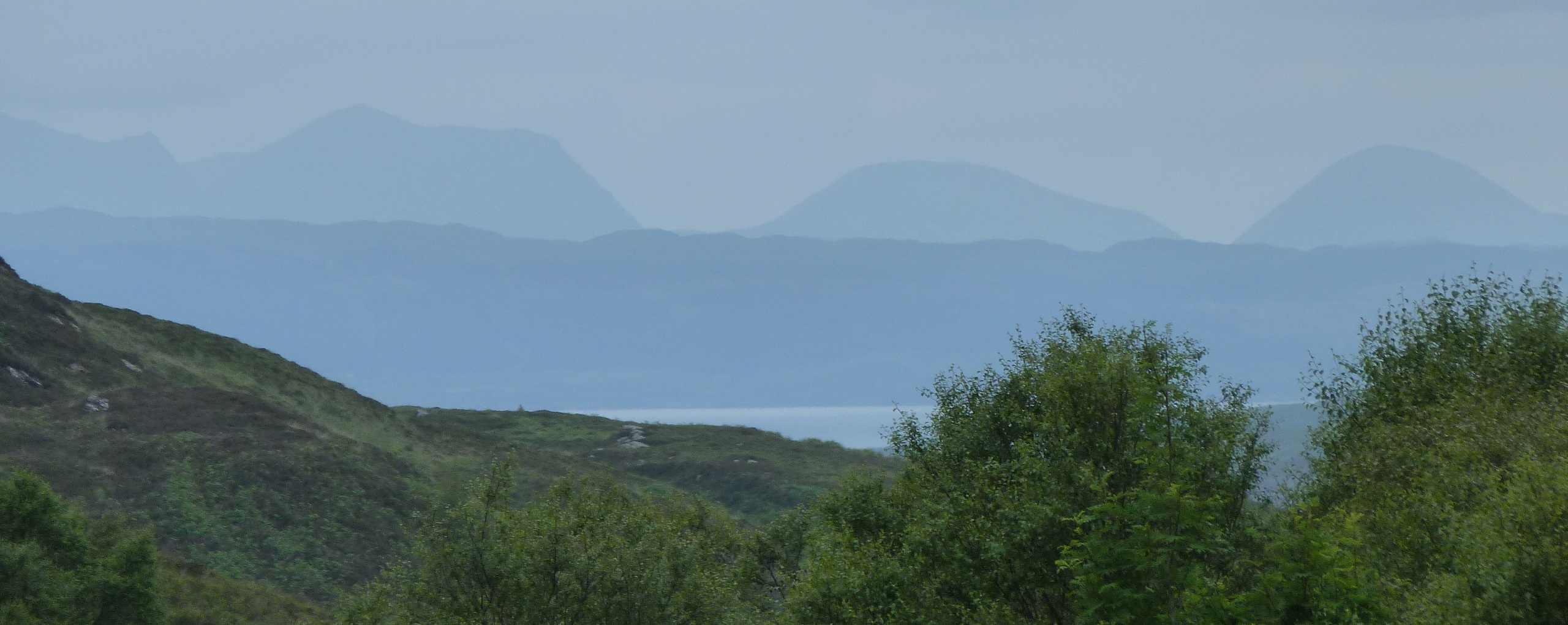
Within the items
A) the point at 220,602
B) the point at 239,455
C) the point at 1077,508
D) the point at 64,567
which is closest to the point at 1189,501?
the point at 1077,508

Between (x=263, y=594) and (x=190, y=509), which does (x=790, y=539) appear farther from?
(x=190, y=509)

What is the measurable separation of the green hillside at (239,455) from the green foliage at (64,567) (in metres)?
19.4

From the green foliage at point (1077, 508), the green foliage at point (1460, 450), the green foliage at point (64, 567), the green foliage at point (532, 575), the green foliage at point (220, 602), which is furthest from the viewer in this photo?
the green foliage at point (220, 602)

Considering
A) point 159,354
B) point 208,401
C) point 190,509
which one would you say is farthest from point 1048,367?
point 159,354

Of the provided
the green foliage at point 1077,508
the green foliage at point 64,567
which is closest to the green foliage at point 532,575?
the green foliage at point 1077,508

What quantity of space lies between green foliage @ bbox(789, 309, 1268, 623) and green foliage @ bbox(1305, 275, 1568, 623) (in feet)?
13.8

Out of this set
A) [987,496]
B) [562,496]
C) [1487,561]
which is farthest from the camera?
[562,496]

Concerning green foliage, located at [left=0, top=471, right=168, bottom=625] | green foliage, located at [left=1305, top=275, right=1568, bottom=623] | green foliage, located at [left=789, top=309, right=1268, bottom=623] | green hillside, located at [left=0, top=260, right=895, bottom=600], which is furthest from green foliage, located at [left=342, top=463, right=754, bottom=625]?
green hillside, located at [left=0, top=260, right=895, bottom=600]

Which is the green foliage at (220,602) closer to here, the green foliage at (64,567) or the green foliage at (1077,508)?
the green foliage at (64,567)

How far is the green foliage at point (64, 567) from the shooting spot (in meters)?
40.8

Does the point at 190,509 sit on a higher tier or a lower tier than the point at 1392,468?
lower

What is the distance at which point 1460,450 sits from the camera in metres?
35.7

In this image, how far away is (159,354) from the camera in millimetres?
101750

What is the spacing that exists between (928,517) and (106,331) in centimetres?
8997
